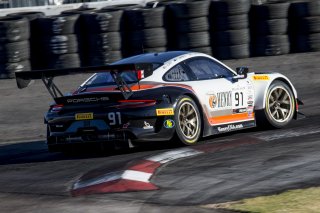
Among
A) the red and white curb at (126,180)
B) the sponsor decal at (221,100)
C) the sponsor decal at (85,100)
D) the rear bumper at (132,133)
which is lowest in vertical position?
the red and white curb at (126,180)

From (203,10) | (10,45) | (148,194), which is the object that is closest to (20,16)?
(10,45)

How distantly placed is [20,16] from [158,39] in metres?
3.21

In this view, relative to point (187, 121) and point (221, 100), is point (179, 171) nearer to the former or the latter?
point (187, 121)

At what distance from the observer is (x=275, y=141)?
1066 centimetres

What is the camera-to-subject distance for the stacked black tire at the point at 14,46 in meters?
17.5

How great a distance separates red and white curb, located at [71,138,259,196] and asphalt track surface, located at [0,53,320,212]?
3.9 inches

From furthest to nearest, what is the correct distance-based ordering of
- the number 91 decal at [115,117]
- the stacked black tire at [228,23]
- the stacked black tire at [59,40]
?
the stacked black tire at [228,23], the stacked black tire at [59,40], the number 91 decal at [115,117]

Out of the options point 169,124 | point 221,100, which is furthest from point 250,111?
point 169,124

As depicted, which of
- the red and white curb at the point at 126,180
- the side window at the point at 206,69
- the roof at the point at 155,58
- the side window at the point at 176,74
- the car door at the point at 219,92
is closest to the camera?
the red and white curb at the point at 126,180

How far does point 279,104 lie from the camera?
12094mm

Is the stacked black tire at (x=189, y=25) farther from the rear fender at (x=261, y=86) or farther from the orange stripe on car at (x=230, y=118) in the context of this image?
the orange stripe on car at (x=230, y=118)

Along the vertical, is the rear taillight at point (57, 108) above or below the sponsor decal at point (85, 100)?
below

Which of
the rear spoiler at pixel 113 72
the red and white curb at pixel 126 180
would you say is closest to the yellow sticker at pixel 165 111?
the rear spoiler at pixel 113 72

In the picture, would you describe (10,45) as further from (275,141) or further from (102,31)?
(275,141)
